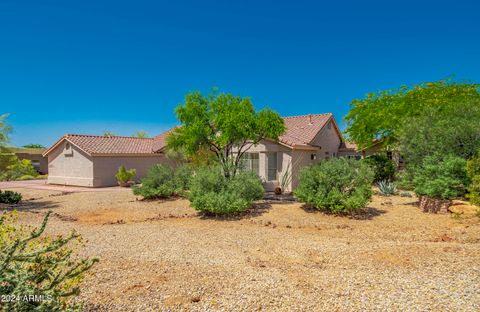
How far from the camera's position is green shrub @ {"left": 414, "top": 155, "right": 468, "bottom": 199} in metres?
11.7

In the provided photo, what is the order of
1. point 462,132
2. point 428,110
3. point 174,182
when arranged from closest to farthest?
1. point 462,132
2. point 428,110
3. point 174,182

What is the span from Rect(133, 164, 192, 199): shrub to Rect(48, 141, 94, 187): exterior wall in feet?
35.6

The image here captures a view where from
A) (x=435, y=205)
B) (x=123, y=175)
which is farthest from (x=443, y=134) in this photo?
(x=123, y=175)

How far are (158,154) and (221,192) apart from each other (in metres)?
18.1

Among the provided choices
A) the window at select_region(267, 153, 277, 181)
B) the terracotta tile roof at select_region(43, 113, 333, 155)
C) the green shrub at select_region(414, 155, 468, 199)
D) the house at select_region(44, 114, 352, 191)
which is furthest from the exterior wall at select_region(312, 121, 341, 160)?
the green shrub at select_region(414, 155, 468, 199)

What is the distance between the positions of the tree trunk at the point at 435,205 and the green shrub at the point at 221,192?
6.93 metres

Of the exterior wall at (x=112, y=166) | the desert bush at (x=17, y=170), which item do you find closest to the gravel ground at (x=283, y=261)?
the exterior wall at (x=112, y=166)

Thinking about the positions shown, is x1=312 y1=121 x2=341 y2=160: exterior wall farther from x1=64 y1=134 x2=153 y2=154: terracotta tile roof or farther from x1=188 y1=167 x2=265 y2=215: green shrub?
x1=64 y1=134 x2=153 y2=154: terracotta tile roof

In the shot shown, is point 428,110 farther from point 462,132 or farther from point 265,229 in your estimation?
point 265,229

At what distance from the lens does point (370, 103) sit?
2477 centimetres

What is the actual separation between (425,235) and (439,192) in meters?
3.87

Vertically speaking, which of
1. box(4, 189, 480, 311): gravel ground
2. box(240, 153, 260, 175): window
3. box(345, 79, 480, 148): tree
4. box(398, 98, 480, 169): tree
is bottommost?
box(4, 189, 480, 311): gravel ground

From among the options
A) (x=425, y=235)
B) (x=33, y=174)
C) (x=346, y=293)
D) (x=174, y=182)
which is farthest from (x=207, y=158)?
(x=33, y=174)

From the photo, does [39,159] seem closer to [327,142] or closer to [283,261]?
[327,142]
